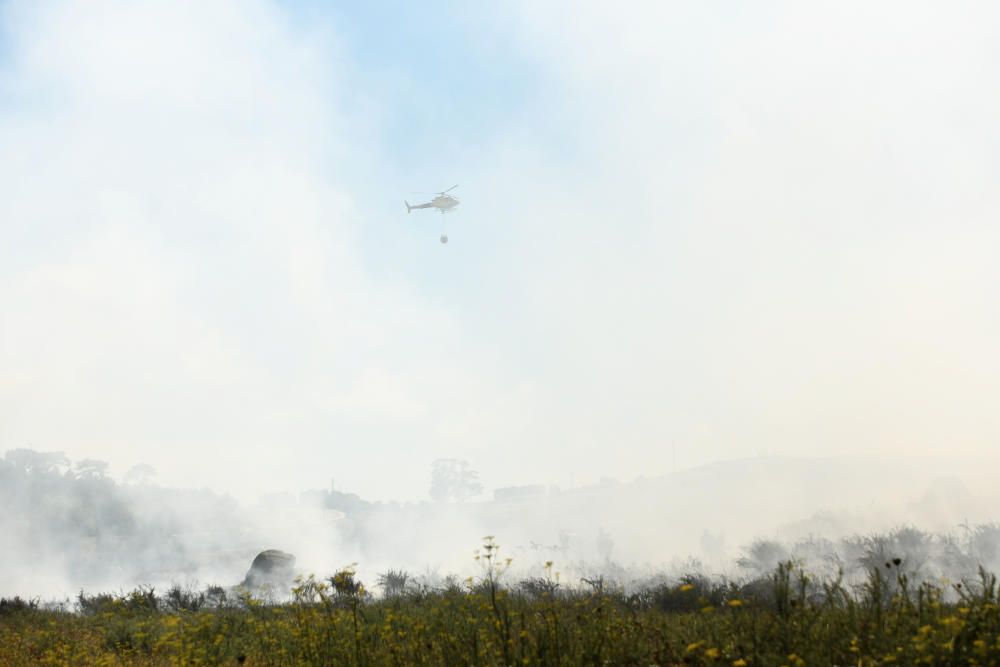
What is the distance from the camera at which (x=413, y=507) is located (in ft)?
346

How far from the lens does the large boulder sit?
3603 cm

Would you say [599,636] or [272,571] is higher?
[599,636]

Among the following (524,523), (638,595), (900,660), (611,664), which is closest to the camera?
(900,660)

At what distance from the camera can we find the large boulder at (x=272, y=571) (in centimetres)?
3603

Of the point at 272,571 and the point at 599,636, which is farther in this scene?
the point at 272,571

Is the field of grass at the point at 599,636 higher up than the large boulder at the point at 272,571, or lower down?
higher up

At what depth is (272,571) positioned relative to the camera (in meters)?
37.2

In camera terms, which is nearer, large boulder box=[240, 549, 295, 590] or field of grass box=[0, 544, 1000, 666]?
field of grass box=[0, 544, 1000, 666]

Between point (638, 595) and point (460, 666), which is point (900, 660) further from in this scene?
point (638, 595)

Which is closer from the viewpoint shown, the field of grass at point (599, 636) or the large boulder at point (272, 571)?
the field of grass at point (599, 636)

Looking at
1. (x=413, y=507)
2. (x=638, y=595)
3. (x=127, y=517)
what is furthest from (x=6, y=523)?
(x=638, y=595)

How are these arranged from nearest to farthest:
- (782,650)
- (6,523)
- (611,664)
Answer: (782,650)
(611,664)
(6,523)

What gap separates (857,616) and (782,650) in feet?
4.55

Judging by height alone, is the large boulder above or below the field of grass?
below
